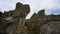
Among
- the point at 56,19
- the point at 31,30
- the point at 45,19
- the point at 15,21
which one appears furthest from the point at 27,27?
the point at 15,21

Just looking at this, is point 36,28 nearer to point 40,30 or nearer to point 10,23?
point 40,30

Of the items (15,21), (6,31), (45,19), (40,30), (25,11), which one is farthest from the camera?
(45,19)

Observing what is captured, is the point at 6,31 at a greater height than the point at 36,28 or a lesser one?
greater

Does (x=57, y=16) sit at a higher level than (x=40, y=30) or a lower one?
higher

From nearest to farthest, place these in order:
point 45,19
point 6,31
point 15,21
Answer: point 6,31
point 15,21
point 45,19

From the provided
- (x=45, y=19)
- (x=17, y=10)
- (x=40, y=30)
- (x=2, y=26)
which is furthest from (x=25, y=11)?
(x=45, y=19)

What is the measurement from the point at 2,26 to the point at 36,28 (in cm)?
557

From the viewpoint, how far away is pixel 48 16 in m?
12.7

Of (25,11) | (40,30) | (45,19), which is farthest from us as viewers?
(45,19)

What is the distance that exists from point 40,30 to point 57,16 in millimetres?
1958

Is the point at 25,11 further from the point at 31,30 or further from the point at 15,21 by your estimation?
the point at 31,30

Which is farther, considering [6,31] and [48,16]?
[48,16]

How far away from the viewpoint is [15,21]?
6824mm

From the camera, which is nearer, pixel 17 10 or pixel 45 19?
pixel 17 10
